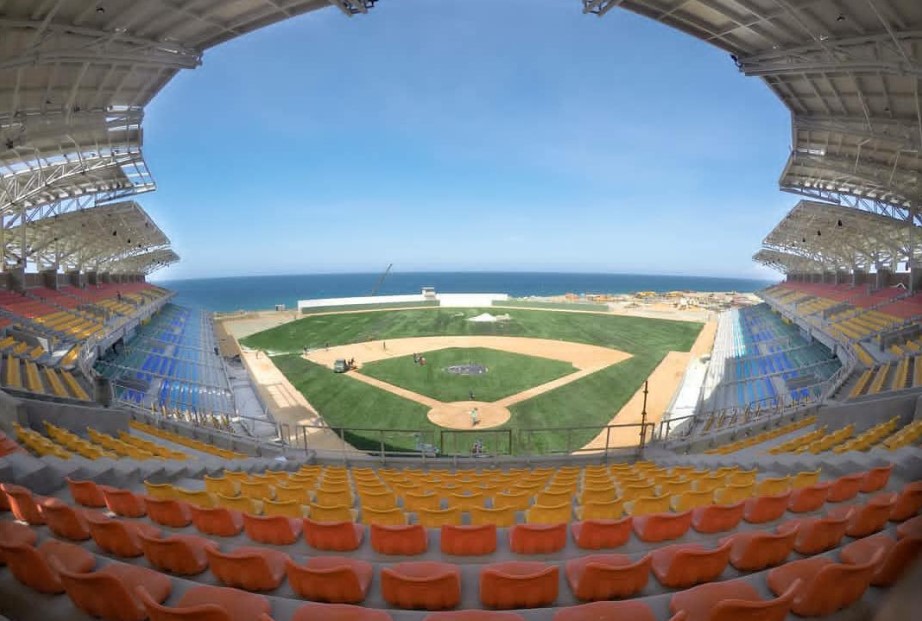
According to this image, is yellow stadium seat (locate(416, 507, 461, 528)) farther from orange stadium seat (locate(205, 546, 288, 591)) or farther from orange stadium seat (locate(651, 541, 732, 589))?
orange stadium seat (locate(651, 541, 732, 589))

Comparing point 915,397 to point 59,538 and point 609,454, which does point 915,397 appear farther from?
point 59,538

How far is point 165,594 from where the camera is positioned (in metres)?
3.95

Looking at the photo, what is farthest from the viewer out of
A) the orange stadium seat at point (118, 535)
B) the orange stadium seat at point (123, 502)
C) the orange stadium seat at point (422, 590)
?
the orange stadium seat at point (123, 502)

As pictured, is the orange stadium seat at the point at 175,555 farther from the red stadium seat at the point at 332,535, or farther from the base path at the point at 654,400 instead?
the base path at the point at 654,400

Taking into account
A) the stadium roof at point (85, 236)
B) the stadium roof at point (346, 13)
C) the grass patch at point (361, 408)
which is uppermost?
the stadium roof at point (346, 13)

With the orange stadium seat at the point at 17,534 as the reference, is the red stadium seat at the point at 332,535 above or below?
below

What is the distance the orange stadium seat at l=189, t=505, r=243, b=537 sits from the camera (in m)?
5.48

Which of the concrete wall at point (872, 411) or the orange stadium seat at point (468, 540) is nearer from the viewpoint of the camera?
the orange stadium seat at point (468, 540)

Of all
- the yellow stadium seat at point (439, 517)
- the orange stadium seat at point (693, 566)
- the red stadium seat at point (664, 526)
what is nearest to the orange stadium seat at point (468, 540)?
the yellow stadium seat at point (439, 517)

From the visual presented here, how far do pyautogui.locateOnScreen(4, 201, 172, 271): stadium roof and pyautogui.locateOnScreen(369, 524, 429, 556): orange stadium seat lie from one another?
38.3 m

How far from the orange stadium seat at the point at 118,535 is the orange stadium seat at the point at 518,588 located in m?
3.89

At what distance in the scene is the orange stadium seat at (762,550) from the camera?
14.4 ft

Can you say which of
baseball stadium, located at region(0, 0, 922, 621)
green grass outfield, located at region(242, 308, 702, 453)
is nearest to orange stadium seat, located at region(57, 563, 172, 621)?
baseball stadium, located at region(0, 0, 922, 621)

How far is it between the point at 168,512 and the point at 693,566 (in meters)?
6.76
